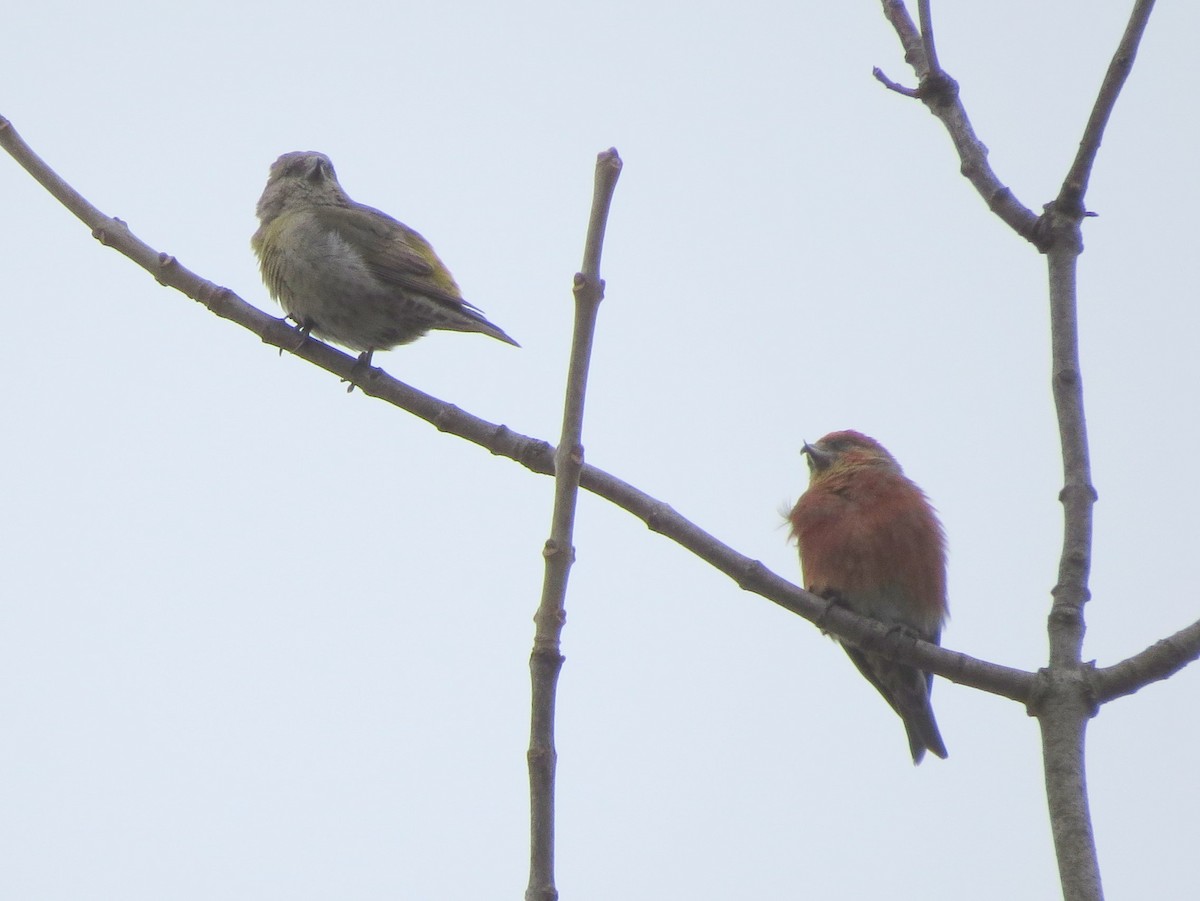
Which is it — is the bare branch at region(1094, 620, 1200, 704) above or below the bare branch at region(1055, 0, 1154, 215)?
below

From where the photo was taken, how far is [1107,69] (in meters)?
3.63

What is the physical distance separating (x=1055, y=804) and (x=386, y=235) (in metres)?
5.10

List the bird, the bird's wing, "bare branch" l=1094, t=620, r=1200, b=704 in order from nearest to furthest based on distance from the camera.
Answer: "bare branch" l=1094, t=620, r=1200, b=704
the bird
the bird's wing

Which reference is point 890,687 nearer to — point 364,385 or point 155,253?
point 364,385

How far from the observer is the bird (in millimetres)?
6379

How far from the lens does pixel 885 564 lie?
6.20 m

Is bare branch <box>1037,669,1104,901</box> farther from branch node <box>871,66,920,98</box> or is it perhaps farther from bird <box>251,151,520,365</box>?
bird <box>251,151,520,365</box>

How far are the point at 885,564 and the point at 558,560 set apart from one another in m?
4.32

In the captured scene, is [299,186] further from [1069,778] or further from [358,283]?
[1069,778]

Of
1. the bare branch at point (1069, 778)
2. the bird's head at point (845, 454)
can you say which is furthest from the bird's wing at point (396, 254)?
the bare branch at point (1069, 778)

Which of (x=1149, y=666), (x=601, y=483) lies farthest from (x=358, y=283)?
(x=1149, y=666)

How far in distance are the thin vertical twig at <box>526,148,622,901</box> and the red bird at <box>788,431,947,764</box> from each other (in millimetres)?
4216

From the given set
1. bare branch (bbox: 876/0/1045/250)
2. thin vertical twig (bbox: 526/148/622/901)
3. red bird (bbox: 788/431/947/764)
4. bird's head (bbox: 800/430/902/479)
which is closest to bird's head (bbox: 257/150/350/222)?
bird's head (bbox: 800/430/902/479)

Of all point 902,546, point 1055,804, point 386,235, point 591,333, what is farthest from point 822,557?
point 591,333
